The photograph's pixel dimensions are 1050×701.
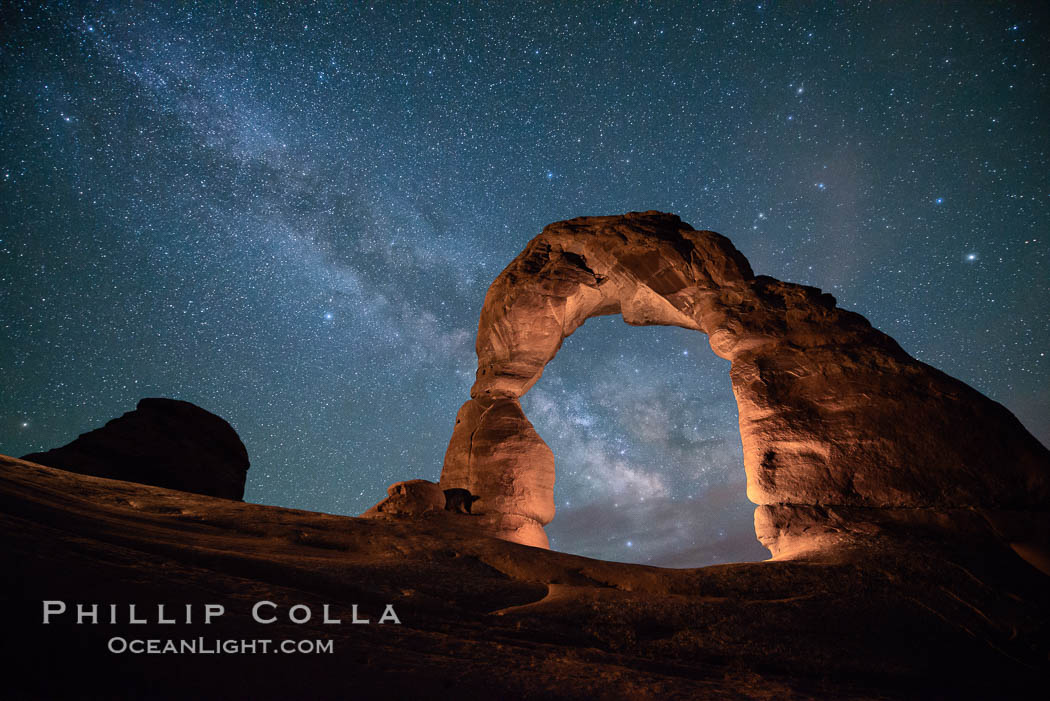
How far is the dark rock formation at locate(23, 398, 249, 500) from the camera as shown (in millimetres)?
11789

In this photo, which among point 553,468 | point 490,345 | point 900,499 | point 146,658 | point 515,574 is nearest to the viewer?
point 146,658

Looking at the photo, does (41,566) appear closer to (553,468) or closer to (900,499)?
(900,499)

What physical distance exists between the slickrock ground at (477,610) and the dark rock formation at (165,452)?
6.73 meters

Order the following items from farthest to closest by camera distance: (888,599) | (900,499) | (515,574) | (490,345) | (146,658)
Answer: (490,345) → (900,499) → (515,574) → (888,599) → (146,658)

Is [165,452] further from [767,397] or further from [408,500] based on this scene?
[767,397]

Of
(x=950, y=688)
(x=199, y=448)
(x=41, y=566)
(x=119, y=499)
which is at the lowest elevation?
(x=950, y=688)

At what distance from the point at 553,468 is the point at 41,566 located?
1089cm

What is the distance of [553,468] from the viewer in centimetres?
1314

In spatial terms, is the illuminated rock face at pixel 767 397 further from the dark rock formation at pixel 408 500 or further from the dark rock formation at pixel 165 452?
the dark rock formation at pixel 165 452

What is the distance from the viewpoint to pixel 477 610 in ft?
14.3

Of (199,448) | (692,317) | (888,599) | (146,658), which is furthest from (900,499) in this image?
(199,448)

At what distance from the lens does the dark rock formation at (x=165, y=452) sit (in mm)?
11789

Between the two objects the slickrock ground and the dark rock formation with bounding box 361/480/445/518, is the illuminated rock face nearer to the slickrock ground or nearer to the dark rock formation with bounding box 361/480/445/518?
the slickrock ground

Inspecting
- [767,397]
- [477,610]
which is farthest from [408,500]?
[767,397]
